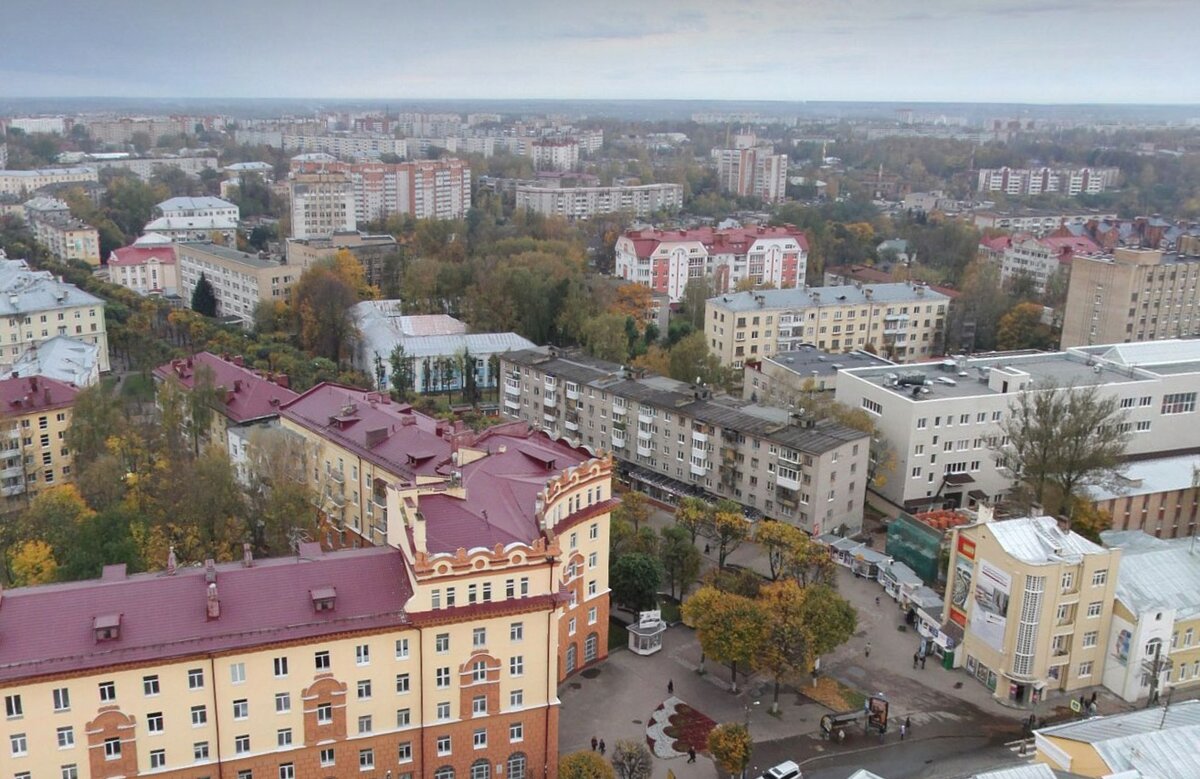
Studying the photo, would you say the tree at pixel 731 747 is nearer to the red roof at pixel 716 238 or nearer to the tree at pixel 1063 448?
the tree at pixel 1063 448

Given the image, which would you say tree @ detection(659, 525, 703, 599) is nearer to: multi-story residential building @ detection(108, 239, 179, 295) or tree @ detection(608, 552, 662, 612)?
tree @ detection(608, 552, 662, 612)

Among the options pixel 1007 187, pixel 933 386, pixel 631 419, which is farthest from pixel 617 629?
pixel 1007 187

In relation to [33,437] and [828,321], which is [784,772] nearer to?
[33,437]

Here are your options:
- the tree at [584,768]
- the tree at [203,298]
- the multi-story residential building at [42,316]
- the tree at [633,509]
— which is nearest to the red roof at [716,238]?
the tree at [203,298]

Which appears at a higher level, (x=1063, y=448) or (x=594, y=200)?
(x=594, y=200)

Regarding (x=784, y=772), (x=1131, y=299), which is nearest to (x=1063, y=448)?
(x=784, y=772)

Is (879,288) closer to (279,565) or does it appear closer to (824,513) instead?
(824,513)

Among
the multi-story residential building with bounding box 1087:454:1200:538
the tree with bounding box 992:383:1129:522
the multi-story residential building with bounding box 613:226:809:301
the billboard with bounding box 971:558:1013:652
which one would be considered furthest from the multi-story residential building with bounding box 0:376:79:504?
the multi-story residential building with bounding box 613:226:809:301
